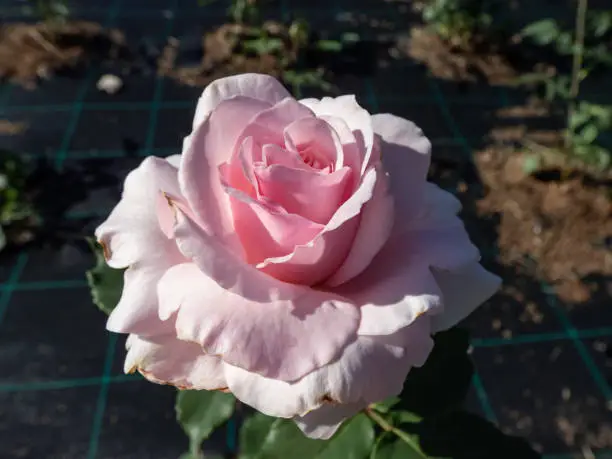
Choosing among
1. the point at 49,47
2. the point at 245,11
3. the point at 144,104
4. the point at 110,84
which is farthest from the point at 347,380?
the point at 49,47

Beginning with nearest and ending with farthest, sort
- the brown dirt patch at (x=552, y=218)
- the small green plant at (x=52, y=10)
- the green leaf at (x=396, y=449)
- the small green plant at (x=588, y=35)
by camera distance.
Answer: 1. the green leaf at (x=396, y=449)
2. the brown dirt patch at (x=552, y=218)
3. the small green plant at (x=588, y=35)
4. the small green plant at (x=52, y=10)

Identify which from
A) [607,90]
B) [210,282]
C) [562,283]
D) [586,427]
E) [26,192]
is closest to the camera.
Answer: [210,282]

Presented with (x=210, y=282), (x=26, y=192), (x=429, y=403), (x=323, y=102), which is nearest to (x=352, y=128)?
(x=323, y=102)

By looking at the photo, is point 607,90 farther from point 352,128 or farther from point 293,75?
point 352,128

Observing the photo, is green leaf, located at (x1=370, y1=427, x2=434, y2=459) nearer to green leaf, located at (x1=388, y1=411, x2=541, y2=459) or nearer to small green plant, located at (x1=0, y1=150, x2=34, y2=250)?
green leaf, located at (x1=388, y1=411, x2=541, y2=459)

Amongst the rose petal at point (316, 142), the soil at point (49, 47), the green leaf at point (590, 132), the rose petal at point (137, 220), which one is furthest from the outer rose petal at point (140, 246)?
the soil at point (49, 47)

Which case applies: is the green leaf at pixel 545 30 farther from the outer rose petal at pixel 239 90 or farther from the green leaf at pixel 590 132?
the outer rose petal at pixel 239 90

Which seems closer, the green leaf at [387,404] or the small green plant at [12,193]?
the green leaf at [387,404]
